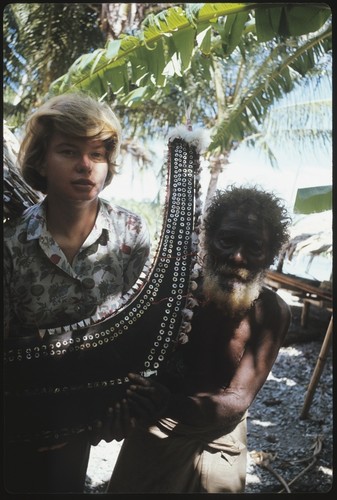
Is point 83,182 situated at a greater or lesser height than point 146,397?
greater

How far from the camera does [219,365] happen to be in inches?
70.4

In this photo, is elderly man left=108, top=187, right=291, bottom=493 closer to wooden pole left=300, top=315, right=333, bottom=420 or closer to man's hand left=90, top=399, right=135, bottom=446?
man's hand left=90, top=399, right=135, bottom=446

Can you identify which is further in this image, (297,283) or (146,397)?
(297,283)

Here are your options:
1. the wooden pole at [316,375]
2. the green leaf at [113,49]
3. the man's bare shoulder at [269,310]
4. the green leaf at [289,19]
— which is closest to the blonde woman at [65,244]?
the green leaf at [113,49]

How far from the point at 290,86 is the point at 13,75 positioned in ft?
3.65

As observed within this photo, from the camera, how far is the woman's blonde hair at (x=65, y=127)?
1699 mm

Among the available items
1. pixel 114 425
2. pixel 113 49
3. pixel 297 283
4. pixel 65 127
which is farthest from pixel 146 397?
pixel 113 49

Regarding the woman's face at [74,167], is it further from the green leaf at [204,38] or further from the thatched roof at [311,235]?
the thatched roof at [311,235]

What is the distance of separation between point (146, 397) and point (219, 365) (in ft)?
1.00

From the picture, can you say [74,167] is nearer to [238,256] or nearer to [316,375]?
[238,256]

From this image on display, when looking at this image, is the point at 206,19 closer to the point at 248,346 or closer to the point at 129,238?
the point at 129,238

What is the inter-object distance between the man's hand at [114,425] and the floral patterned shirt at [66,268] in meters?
0.37

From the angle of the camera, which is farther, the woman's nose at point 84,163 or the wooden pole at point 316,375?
the wooden pole at point 316,375

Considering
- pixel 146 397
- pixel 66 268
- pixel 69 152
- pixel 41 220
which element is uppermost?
pixel 69 152
